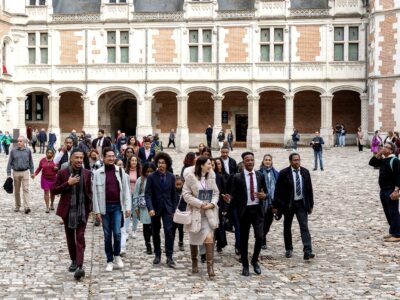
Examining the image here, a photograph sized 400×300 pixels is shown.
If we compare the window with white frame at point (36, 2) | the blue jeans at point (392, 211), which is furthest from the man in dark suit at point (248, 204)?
the window with white frame at point (36, 2)

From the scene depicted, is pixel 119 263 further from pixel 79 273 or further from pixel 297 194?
pixel 297 194

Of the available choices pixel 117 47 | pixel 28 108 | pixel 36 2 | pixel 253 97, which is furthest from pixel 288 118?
pixel 28 108

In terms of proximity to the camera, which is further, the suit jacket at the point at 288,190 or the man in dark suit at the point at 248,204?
the suit jacket at the point at 288,190

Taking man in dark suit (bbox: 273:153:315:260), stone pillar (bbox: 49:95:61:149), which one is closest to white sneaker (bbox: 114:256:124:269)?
man in dark suit (bbox: 273:153:315:260)

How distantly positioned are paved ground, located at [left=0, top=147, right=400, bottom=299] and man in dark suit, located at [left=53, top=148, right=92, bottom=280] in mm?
462

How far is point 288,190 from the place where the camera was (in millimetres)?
9570

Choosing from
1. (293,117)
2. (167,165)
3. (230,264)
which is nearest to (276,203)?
(230,264)

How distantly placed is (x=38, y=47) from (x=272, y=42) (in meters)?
13.2

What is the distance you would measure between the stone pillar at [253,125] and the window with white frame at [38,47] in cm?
1195

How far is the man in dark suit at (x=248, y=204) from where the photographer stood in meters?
8.62

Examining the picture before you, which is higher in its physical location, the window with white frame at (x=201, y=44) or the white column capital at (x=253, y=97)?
the window with white frame at (x=201, y=44)

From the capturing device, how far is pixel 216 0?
115ft

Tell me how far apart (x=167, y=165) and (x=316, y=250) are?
9.49 ft

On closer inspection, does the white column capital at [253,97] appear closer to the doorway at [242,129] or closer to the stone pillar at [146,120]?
the doorway at [242,129]
